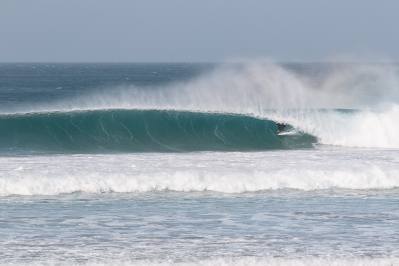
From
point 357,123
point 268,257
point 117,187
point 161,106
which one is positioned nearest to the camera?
point 268,257

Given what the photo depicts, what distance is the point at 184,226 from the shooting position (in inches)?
593

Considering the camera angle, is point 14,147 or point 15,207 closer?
point 15,207

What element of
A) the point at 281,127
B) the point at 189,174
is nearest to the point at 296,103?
the point at 281,127

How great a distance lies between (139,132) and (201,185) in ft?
32.8

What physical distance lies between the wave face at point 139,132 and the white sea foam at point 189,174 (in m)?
4.57

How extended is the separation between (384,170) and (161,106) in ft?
43.7

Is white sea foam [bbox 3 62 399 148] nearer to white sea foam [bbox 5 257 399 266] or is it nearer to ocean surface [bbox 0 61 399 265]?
ocean surface [bbox 0 61 399 265]

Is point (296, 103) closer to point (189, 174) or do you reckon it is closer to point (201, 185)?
point (189, 174)

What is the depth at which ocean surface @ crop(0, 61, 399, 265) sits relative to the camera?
13547 millimetres

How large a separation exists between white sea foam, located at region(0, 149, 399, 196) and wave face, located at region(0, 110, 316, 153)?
4.57 meters

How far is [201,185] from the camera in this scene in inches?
742

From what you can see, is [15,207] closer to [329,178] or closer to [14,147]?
[329,178]

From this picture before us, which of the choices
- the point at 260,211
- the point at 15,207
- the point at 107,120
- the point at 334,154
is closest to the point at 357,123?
the point at 334,154

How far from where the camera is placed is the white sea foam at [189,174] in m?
18.5
